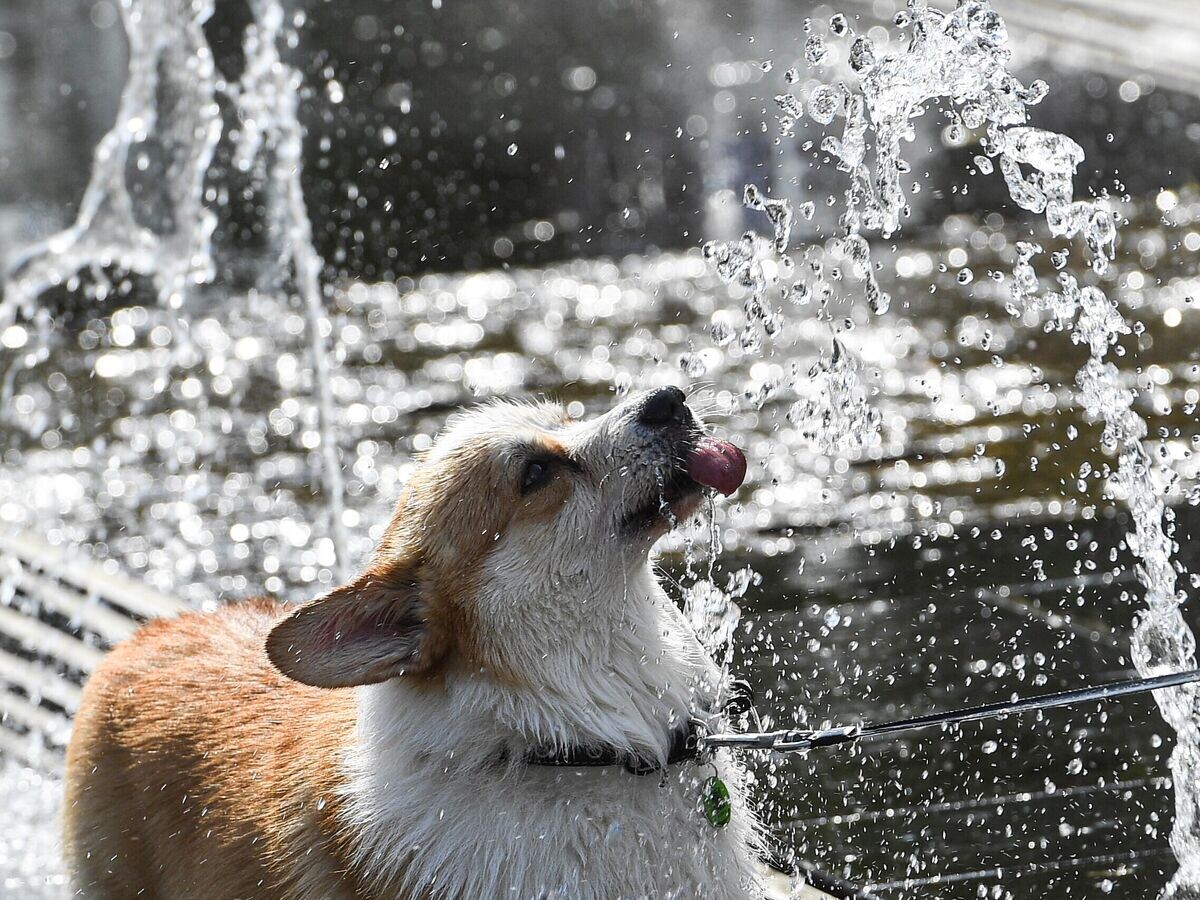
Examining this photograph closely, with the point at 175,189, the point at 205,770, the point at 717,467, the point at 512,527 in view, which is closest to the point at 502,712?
the point at 512,527

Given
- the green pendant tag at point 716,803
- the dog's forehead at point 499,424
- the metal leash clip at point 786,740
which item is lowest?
the green pendant tag at point 716,803

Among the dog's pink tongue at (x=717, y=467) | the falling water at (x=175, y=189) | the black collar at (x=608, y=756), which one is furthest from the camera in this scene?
the falling water at (x=175, y=189)

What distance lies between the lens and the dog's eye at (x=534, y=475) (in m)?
3.48

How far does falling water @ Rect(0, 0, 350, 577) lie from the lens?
32.9 feet

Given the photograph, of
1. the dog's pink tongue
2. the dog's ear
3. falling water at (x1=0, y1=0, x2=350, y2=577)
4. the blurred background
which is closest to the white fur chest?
the dog's ear

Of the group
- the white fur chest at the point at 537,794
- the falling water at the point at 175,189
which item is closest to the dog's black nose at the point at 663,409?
the white fur chest at the point at 537,794

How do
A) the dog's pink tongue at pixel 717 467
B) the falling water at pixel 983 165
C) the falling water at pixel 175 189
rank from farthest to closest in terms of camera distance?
1. the falling water at pixel 175 189
2. the falling water at pixel 983 165
3. the dog's pink tongue at pixel 717 467

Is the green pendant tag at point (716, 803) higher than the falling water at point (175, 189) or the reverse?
the reverse

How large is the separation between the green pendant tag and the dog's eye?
2.48 ft

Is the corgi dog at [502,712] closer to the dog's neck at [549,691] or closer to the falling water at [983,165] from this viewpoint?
the dog's neck at [549,691]

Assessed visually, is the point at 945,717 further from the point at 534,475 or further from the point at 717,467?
the point at 534,475

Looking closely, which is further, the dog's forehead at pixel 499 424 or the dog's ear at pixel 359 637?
the dog's forehead at pixel 499 424

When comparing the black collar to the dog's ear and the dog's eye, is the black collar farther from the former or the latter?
the dog's eye

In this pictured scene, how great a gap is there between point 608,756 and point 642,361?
19.8 ft
